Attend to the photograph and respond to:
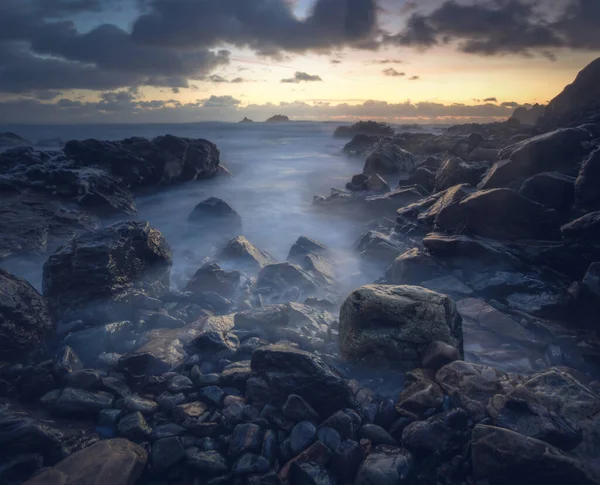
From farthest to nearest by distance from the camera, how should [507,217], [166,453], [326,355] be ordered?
1. [507,217]
2. [326,355]
3. [166,453]

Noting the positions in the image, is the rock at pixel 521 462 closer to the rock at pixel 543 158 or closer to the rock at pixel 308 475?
the rock at pixel 308 475

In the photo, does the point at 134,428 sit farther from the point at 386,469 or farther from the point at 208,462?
the point at 386,469

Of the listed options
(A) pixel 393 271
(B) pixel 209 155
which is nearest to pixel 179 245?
(A) pixel 393 271

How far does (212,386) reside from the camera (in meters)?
4.46

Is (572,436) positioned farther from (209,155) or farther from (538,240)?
(209,155)

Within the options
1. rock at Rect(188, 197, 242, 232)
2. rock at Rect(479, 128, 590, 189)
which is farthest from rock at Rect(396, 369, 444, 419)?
rock at Rect(188, 197, 242, 232)

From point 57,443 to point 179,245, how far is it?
8.55 meters

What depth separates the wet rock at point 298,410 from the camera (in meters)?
3.99

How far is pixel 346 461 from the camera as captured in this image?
11.4 ft

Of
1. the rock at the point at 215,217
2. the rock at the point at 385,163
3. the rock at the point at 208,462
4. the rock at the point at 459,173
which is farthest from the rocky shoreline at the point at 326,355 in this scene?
the rock at the point at 385,163

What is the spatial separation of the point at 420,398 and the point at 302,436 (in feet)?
4.21

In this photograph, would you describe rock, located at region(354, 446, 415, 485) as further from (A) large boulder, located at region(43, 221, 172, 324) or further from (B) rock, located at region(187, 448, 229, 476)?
(A) large boulder, located at region(43, 221, 172, 324)

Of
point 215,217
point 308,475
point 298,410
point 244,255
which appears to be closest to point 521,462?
point 308,475

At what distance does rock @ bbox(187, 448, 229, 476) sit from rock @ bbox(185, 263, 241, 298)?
408 cm
